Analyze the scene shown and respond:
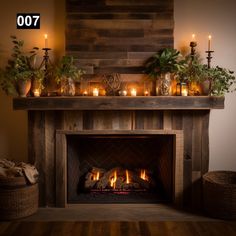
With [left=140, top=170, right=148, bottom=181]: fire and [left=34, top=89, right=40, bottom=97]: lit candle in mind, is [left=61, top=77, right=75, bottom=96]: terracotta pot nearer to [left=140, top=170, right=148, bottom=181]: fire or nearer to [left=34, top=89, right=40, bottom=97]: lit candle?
[left=34, top=89, right=40, bottom=97]: lit candle

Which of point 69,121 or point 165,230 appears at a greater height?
point 69,121

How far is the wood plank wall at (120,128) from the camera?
10.7 feet

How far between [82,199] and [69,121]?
82 cm

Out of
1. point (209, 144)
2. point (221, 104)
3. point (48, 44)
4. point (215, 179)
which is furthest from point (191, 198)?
point (48, 44)

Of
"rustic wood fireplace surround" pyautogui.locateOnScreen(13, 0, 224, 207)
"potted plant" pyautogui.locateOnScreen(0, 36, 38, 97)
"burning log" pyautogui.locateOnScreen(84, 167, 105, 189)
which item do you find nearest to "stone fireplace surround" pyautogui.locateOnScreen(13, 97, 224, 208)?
"rustic wood fireplace surround" pyautogui.locateOnScreen(13, 0, 224, 207)

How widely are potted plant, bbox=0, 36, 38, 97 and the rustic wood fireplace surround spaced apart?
0.26 metres

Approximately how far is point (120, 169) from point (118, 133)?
0.68 metres

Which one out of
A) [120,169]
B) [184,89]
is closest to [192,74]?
[184,89]

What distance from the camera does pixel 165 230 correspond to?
2820 mm

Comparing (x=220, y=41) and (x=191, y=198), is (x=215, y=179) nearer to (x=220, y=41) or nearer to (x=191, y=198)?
(x=191, y=198)

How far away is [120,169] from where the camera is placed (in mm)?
3779

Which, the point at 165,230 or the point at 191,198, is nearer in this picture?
the point at 165,230

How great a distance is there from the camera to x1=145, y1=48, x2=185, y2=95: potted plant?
3.21 metres

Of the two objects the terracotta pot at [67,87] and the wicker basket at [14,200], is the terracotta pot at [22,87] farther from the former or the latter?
the wicker basket at [14,200]
